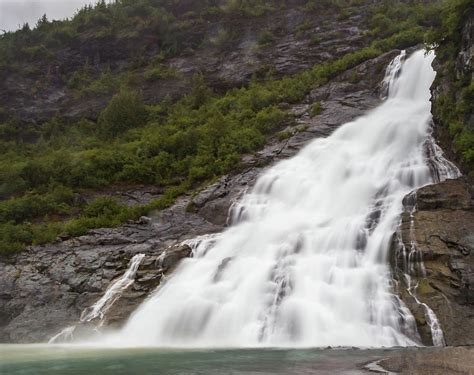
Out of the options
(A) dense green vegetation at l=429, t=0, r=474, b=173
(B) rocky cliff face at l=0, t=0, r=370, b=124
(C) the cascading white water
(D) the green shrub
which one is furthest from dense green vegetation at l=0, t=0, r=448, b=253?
(A) dense green vegetation at l=429, t=0, r=474, b=173

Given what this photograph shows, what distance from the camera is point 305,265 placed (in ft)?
52.0

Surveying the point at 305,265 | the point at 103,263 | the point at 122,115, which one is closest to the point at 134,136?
the point at 122,115

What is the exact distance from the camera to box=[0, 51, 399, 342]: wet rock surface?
1702 centimetres

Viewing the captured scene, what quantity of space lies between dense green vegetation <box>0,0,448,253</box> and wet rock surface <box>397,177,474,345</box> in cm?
1273

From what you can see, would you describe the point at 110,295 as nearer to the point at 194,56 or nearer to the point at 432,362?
the point at 432,362

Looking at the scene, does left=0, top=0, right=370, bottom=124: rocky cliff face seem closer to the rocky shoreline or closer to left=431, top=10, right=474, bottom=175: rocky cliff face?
the rocky shoreline

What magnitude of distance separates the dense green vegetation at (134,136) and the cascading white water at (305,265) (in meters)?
5.94

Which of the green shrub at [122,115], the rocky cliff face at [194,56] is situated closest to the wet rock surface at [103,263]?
the green shrub at [122,115]

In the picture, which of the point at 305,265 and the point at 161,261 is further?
the point at 161,261

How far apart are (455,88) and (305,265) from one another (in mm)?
11654

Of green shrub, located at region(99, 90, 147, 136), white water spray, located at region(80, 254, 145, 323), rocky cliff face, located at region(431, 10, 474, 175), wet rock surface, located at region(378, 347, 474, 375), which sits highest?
green shrub, located at region(99, 90, 147, 136)

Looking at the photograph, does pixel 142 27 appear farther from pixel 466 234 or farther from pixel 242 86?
pixel 466 234

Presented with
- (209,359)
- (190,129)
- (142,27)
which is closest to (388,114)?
(190,129)

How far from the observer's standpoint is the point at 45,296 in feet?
59.7
